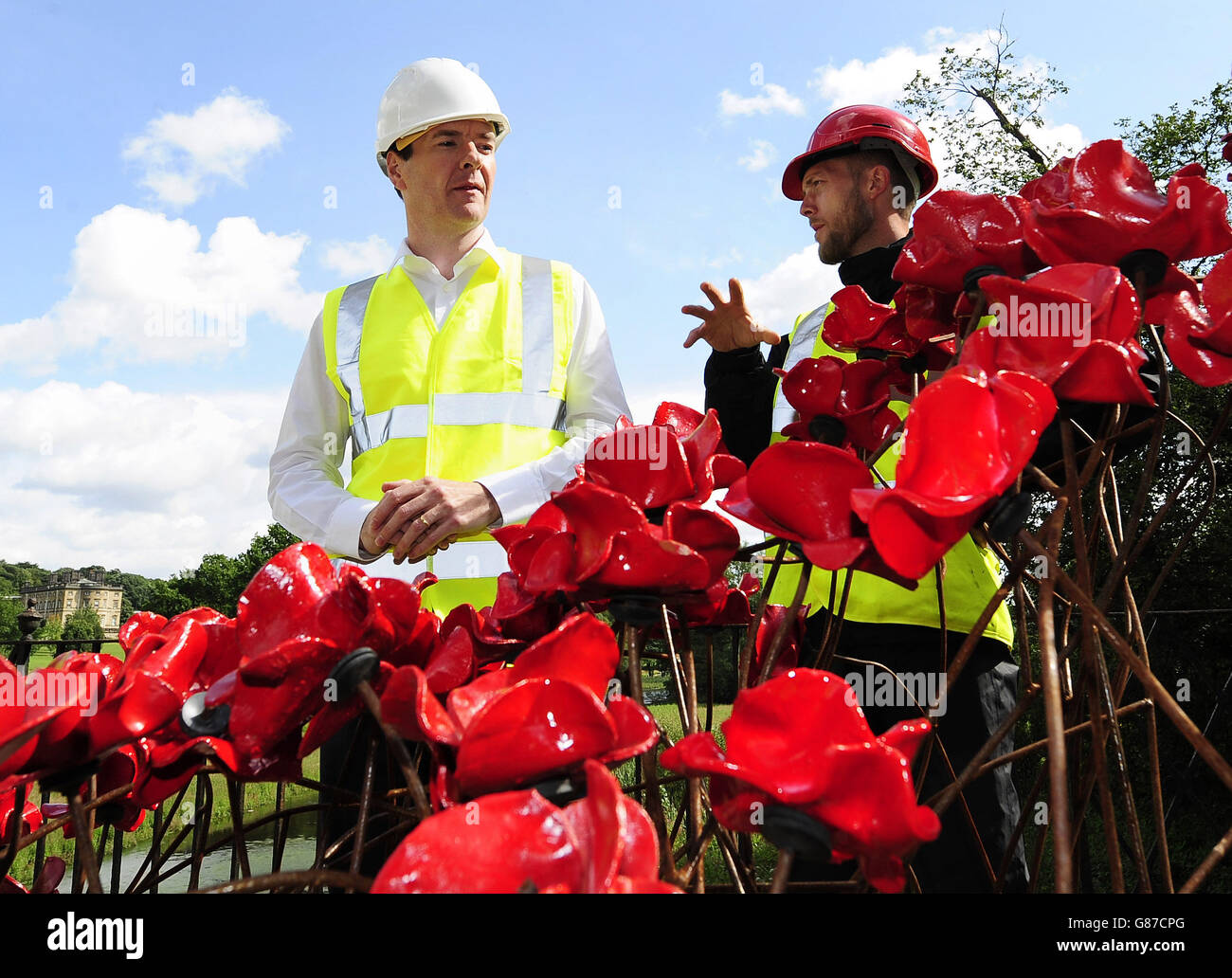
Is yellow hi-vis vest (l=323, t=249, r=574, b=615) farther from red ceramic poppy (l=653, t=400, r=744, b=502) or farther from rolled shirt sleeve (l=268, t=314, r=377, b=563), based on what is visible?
red ceramic poppy (l=653, t=400, r=744, b=502)

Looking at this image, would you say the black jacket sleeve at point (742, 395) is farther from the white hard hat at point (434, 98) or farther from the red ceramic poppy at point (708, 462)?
the red ceramic poppy at point (708, 462)

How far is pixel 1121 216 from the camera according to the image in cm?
47

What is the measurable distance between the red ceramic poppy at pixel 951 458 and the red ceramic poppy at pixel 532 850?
152mm

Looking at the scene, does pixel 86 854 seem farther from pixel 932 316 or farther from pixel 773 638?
pixel 932 316

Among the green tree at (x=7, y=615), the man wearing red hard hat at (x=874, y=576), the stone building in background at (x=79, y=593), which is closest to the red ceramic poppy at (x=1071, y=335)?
the man wearing red hard hat at (x=874, y=576)

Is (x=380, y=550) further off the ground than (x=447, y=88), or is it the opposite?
(x=447, y=88)

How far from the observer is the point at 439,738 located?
1.18ft

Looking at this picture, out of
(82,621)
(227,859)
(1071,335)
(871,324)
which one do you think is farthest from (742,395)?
(82,621)

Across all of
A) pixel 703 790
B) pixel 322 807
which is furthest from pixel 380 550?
pixel 703 790

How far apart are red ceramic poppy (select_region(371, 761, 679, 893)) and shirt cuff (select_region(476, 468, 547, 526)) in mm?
1039

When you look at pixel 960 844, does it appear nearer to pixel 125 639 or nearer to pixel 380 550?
pixel 380 550

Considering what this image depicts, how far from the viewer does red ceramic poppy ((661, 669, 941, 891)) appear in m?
0.33

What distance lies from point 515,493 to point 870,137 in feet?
4.28
